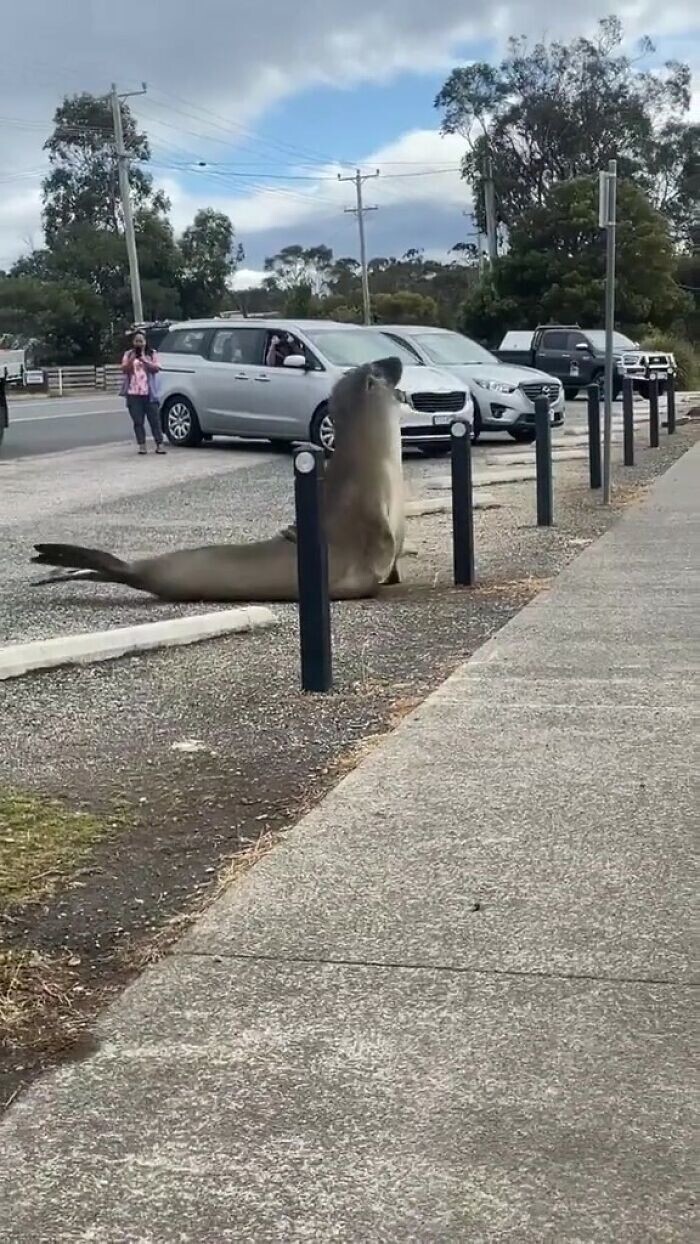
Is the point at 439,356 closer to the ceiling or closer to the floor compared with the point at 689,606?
closer to the ceiling

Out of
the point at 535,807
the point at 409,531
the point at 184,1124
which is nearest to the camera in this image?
the point at 184,1124

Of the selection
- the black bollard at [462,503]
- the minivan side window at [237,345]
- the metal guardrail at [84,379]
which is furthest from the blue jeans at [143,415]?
the metal guardrail at [84,379]

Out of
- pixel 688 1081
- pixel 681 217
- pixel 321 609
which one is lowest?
pixel 688 1081

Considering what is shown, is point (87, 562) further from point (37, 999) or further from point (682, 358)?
point (682, 358)

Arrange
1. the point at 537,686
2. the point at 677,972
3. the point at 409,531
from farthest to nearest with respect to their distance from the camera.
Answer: the point at 409,531 < the point at 537,686 < the point at 677,972

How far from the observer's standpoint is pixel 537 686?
20.6 feet

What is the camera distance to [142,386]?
1970cm

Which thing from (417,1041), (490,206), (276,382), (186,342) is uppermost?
(490,206)

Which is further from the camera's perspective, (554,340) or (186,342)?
(554,340)

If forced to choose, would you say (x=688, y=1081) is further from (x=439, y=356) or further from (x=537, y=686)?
(x=439, y=356)

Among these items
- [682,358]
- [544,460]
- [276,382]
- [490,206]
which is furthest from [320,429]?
[490,206]

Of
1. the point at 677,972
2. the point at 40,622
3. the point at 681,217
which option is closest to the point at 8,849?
the point at 677,972

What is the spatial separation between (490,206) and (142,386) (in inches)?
1973

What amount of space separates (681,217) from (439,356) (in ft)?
198
